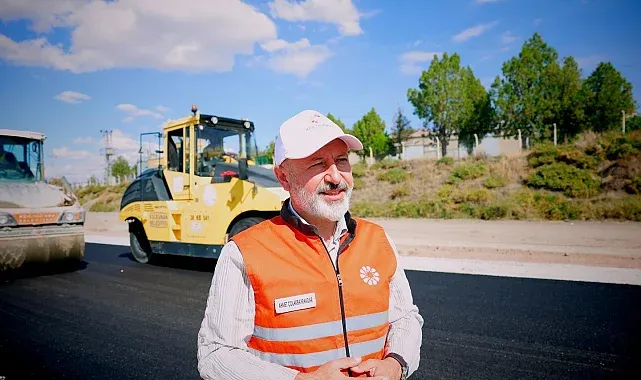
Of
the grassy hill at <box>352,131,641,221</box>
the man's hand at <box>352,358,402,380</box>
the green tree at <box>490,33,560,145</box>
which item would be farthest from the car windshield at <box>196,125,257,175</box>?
the green tree at <box>490,33,560,145</box>

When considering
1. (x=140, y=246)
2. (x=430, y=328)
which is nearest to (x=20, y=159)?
(x=140, y=246)

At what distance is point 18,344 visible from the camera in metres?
4.35

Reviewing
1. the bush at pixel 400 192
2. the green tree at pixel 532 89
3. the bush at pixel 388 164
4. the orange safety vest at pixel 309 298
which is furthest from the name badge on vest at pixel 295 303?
the green tree at pixel 532 89

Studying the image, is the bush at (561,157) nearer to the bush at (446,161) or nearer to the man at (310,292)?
the bush at (446,161)

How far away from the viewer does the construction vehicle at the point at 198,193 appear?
7.12 meters

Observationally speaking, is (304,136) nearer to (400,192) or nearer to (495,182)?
(495,182)

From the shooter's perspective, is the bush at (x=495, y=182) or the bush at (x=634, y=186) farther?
the bush at (x=495, y=182)

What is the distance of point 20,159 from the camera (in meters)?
8.61

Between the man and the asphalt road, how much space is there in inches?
82.2

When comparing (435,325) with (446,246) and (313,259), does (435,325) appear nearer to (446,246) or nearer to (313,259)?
(313,259)

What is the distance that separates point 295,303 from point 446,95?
39.4 metres

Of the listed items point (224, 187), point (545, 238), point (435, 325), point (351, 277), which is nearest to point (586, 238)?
point (545, 238)

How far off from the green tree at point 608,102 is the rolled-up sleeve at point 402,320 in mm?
37079

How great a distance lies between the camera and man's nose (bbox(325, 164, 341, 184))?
182 cm
